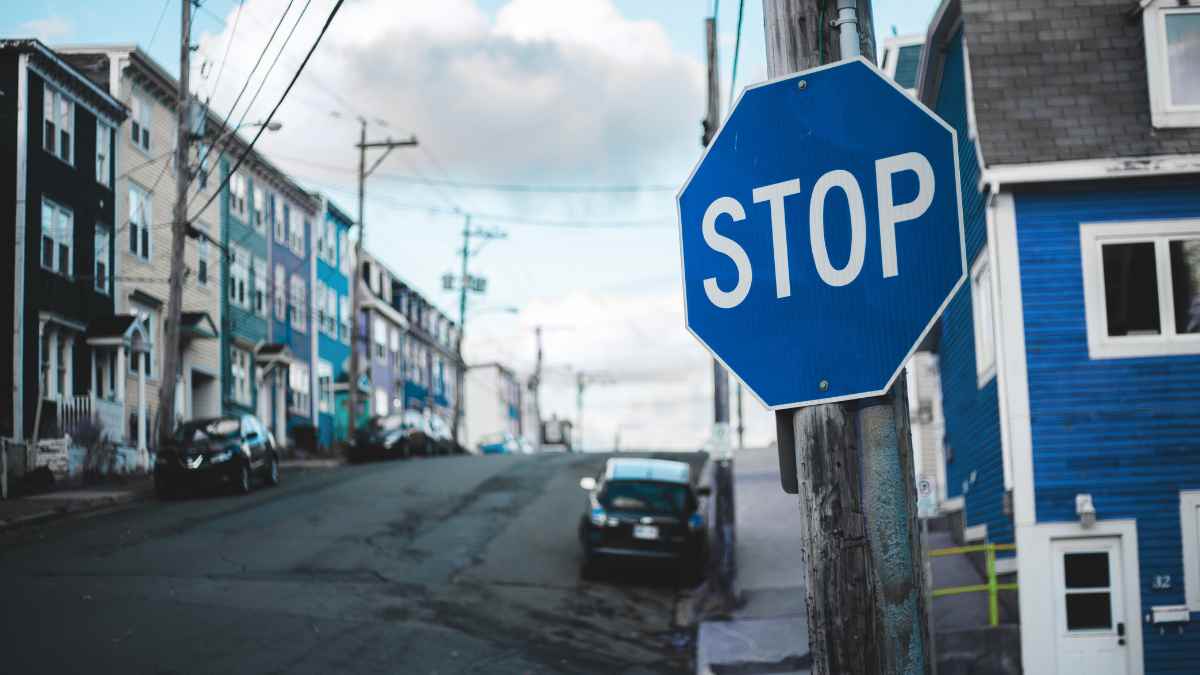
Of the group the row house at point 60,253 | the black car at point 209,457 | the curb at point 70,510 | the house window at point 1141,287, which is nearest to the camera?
the house window at point 1141,287

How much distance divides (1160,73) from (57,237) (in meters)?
24.7

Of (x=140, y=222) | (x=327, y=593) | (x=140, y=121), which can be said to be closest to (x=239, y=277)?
(x=140, y=222)

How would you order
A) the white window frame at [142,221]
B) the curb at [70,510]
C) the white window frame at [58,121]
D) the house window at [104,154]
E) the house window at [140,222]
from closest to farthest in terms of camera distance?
the curb at [70,510] < the white window frame at [58,121] < the house window at [104,154] < the white window frame at [142,221] < the house window at [140,222]

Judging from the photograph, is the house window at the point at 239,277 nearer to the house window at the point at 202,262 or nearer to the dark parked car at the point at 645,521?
the house window at the point at 202,262

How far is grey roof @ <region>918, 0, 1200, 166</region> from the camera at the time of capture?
16.3 meters

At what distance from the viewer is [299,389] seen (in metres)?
50.8

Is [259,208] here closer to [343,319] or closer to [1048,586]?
[343,319]

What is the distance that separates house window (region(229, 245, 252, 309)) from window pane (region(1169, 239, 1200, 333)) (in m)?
32.8

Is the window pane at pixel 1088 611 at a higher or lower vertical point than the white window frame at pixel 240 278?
lower

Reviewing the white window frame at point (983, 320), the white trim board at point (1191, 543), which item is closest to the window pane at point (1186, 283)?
the white trim board at point (1191, 543)

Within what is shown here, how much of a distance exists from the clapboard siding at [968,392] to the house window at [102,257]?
2160 centimetres

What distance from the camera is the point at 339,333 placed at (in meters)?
58.2

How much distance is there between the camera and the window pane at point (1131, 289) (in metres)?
16.2

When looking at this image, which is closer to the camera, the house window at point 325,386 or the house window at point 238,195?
Result: the house window at point 238,195
